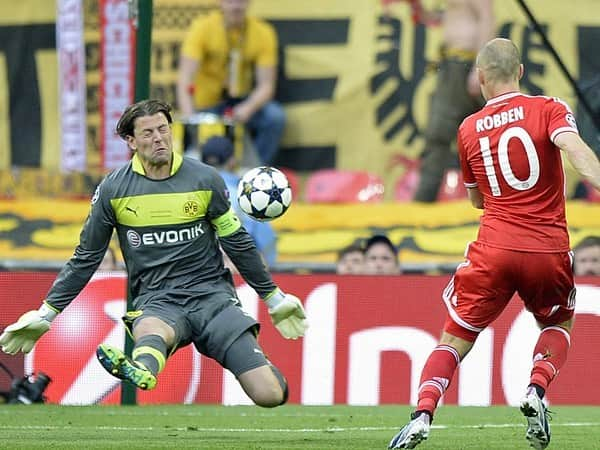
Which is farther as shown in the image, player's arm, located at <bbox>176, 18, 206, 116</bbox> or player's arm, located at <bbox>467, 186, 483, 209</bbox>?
player's arm, located at <bbox>176, 18, 206, 116</bbox>

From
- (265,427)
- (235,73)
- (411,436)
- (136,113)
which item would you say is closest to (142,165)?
(136,113)

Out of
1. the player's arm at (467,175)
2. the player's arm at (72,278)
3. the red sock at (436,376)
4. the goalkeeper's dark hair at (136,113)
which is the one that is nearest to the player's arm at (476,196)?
the player's arm at (467,175)

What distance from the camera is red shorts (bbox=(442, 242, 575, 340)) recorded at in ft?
27.0

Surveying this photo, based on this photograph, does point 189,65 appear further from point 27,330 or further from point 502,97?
point 502,97

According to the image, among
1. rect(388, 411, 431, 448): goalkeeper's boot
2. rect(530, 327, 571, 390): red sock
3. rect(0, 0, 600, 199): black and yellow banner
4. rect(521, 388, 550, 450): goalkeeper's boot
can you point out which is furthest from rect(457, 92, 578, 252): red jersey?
rect(0, 0, 600, 199): black and yellow banner

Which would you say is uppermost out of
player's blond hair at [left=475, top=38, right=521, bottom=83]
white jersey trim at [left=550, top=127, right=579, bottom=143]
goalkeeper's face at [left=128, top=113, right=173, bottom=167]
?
player's blond hair at [left=475, top=38, right=521, bottom=83]

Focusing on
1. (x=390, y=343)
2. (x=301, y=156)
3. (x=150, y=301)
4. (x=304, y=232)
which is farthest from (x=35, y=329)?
(x=301, y=156)

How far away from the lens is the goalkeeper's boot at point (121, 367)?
7.93 m

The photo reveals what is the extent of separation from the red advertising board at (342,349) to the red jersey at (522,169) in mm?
3727

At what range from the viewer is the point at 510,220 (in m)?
8.29

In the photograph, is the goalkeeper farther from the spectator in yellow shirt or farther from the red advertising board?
the spectator in yellow shirt

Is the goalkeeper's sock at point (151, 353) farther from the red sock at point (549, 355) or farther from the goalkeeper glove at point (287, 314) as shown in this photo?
the red sock at point (549, 355)

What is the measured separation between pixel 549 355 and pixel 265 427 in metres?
2.30

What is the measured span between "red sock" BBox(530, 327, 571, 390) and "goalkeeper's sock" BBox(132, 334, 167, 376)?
6.56 ft
